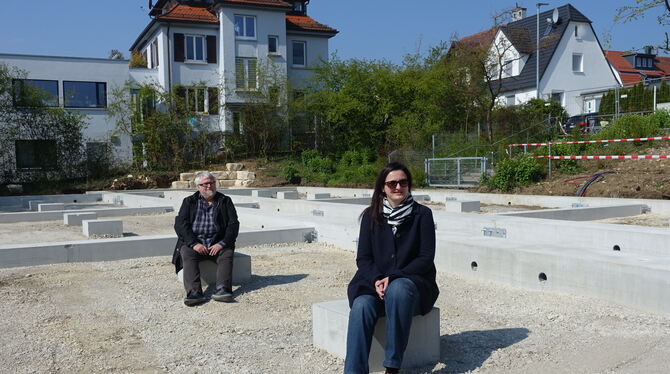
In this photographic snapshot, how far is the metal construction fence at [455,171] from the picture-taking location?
61.8 feet

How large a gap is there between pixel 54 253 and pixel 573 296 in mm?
5942

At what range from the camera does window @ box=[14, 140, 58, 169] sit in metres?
25.1

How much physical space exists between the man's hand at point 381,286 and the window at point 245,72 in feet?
89.8

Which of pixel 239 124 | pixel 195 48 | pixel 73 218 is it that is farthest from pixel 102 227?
pixel 195 48

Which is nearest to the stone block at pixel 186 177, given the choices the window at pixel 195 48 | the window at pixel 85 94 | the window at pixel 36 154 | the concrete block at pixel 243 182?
the concrete block at pixel 243 182

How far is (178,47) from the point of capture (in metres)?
29.8

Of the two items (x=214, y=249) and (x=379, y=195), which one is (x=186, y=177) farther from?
(x=379, y=195)

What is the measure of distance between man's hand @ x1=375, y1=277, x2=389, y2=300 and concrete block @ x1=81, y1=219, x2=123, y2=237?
7.52 m

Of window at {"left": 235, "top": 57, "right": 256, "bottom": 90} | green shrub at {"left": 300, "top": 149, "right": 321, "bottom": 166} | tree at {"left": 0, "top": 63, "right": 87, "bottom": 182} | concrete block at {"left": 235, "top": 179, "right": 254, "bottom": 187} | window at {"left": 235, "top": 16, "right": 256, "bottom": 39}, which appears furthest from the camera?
window at {"left": 235, "top": 16, "right": 256, "bottom": 39}

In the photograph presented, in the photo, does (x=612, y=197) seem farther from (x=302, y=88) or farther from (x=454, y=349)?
(x=302, y=88)

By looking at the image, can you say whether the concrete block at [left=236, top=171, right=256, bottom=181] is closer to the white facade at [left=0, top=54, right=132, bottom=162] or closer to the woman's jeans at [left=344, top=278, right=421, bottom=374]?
the white facade at [left=0, top=54, right=132, bottom=162]

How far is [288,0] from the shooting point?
117ft

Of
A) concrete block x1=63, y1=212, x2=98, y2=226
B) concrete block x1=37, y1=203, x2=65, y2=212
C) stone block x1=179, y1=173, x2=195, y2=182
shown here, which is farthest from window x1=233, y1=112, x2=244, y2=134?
concrete block x1=63, y1=212, x2=98, y2=226

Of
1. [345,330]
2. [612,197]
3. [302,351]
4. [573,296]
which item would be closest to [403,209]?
[345,330]
